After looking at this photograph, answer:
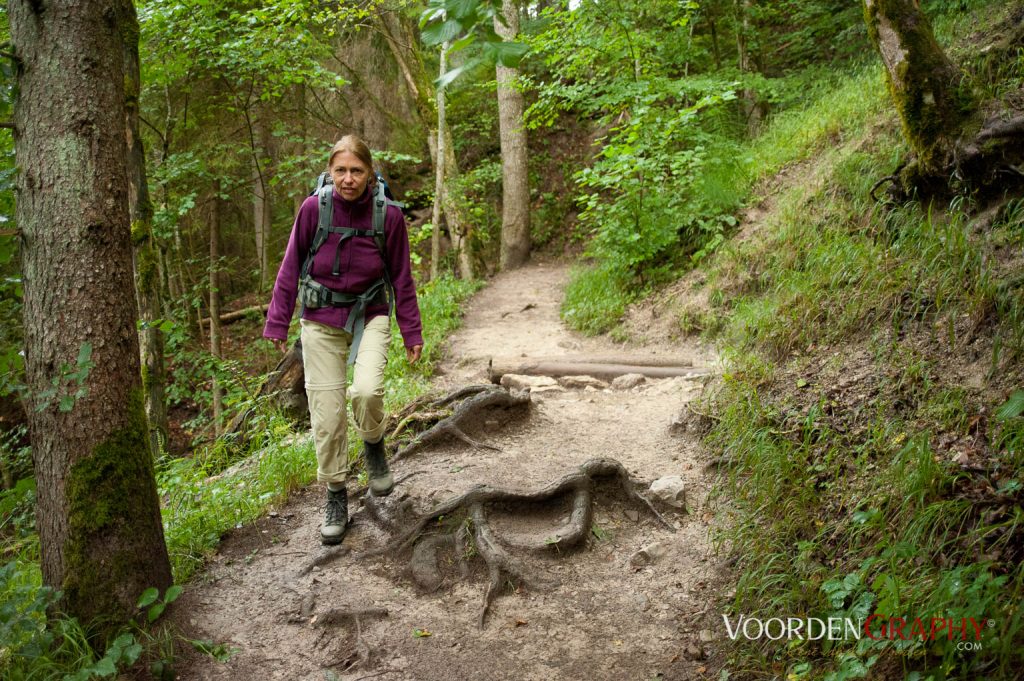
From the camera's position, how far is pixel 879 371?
13.2 ft

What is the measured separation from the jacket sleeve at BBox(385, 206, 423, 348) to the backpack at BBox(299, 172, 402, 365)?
0.07 metres

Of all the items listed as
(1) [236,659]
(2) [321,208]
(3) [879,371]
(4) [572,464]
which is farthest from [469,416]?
(3) [879,371]

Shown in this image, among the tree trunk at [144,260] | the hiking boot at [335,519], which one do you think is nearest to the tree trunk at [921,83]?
the hiking boot at [335,519]

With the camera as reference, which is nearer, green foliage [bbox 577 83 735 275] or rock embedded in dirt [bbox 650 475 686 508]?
rock embedded in dirt [bbox 650 475 686 508]

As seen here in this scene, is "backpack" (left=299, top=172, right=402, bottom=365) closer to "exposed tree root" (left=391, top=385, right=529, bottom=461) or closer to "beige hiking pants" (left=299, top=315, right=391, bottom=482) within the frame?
"beige hiking pants" (left=299, top=315, right=391, bottom=482)

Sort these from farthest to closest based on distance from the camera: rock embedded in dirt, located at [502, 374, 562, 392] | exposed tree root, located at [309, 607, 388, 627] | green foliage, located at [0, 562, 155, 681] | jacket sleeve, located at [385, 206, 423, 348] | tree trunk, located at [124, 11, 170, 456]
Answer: rock embedded in dirt, located at [502, 374, 562, 392], tree trunk, located at [124, 11, 170, 456], jacket sleeve, located at [385, 206, 423, 348], exposed tree root, located at [309, 607, 388, 627], green foliage, located at [0, 562, 155, 681]

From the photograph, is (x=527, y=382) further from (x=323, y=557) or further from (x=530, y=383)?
(x=323, y=557)

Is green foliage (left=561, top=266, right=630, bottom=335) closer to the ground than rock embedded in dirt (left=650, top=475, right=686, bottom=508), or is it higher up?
higher up

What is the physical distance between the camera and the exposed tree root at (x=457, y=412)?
18.1ft

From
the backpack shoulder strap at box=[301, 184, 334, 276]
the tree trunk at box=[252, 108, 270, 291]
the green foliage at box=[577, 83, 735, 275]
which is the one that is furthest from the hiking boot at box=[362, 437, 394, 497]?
the tree trunk at box=[252, 108, 270, 291]

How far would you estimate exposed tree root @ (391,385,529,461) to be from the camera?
5.53 meters

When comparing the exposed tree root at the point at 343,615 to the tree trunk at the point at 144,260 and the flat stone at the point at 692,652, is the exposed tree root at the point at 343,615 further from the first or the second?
the tree trunk at the point at 144,260

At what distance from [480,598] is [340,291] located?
2.07m

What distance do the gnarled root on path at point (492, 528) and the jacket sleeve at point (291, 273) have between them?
143cm
